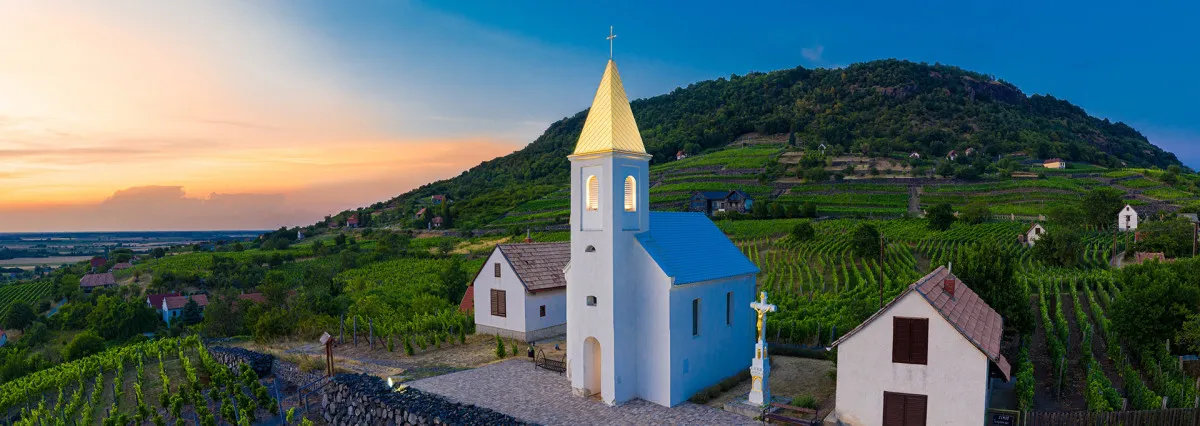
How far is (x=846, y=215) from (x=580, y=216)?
68142 millimetres

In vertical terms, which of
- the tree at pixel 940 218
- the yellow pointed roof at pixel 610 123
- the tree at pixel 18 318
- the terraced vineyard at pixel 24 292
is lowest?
the terraced vineyard at pixel 24 292

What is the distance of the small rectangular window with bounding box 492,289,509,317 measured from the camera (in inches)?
1133

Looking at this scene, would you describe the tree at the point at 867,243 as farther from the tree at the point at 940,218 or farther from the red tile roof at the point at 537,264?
the red tile roof at the point at 537,264

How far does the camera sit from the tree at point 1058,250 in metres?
46.8

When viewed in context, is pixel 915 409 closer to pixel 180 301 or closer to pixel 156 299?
→ pixel 180 301

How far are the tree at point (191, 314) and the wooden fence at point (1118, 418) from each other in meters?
65.4

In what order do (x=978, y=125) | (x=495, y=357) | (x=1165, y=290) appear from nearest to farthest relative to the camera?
(x=1165, y=290) < (x=495, y=357) < (x=978, y=125)

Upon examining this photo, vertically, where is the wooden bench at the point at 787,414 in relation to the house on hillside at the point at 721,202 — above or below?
below

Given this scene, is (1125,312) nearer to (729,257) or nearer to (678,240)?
(729,257)

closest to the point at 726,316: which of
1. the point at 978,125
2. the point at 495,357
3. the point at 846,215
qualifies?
the point at 495,357

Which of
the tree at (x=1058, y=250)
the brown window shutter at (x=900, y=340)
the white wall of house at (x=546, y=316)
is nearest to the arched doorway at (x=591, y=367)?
the brown window shutter at (x=900, y=340)

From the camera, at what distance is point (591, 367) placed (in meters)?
18.7

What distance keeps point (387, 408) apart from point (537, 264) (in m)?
13.2

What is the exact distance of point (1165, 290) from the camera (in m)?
23.2
